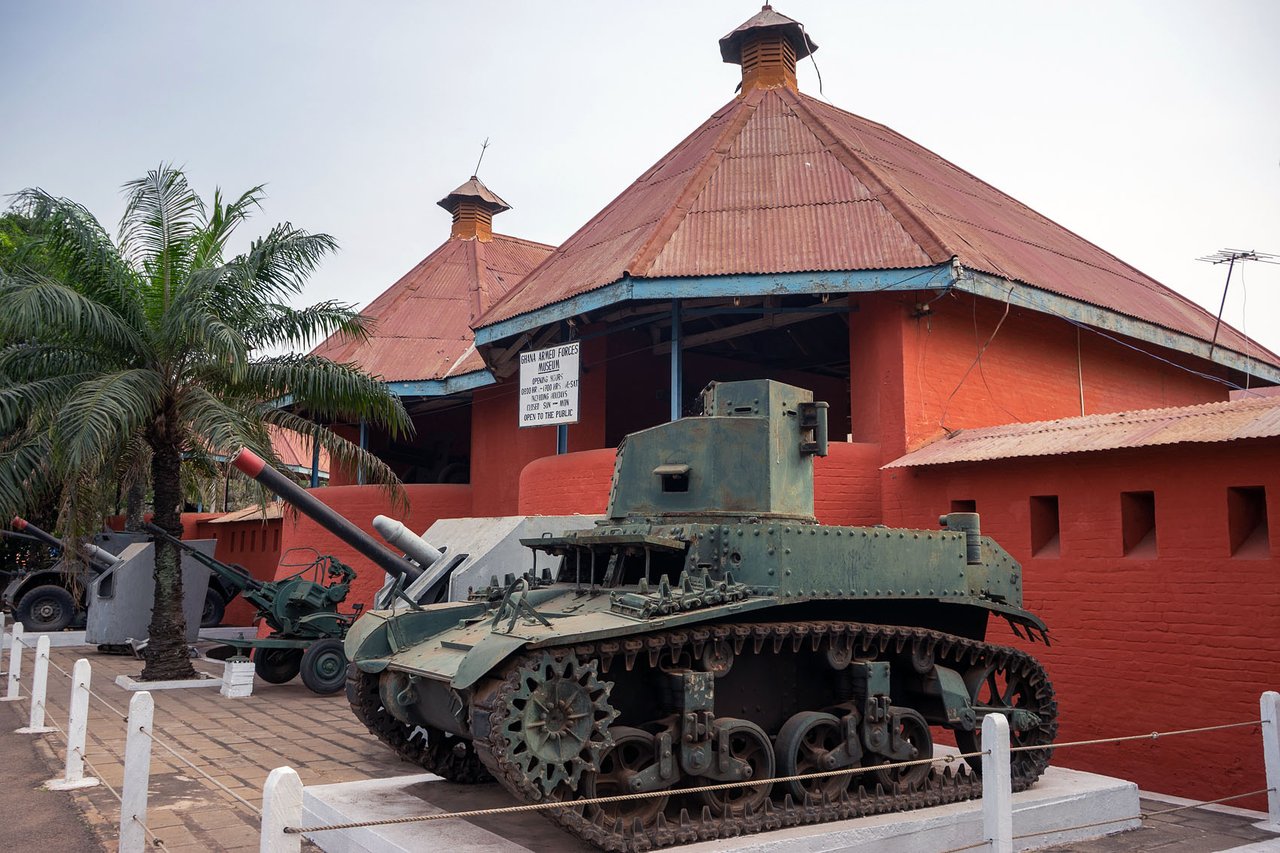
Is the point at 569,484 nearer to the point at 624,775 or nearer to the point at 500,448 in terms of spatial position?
the point at 500,448

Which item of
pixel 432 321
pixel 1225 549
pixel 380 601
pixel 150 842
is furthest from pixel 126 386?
pixel 1225 549

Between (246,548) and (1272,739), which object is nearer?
(1272,739)

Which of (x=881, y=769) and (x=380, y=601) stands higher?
(x=380, y=601)

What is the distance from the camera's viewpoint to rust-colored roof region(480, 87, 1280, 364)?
485 inches

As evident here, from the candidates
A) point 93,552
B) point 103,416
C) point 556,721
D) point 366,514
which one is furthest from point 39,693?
point 93,552

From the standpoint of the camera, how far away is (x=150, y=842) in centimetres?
661

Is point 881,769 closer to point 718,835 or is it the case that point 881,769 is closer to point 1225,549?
point 718,835

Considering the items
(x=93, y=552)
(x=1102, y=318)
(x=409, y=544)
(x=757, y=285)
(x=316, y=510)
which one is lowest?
(x=93, y=552)

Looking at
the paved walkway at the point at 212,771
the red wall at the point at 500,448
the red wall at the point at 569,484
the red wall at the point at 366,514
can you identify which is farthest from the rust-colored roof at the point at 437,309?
the paved walkway at the point at 212,771

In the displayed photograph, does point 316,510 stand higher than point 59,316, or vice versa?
point 59,316

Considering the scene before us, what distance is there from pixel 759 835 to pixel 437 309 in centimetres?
1642

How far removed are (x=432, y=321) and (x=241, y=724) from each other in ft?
35.6

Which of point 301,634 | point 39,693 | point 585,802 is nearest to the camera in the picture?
point 585,802

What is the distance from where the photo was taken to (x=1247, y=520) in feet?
28.8
